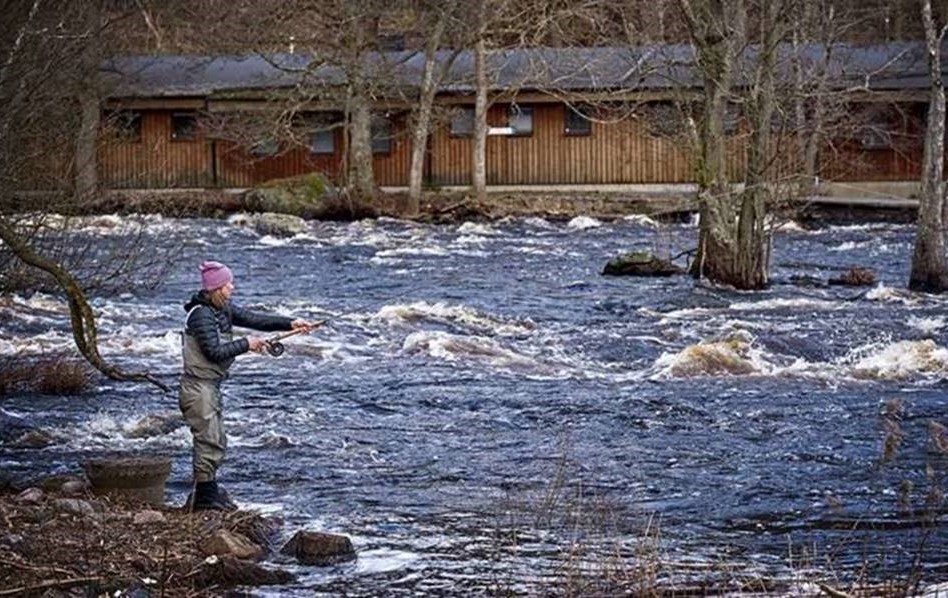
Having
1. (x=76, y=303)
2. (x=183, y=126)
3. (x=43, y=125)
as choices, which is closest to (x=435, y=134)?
(x=183, y=126)

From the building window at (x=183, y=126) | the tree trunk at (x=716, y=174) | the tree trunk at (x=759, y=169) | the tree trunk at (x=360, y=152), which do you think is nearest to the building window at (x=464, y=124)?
the tree trunk at (x=360, y=152)

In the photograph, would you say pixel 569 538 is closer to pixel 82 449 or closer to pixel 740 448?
pixel 740 448

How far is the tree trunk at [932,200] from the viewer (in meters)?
25.6

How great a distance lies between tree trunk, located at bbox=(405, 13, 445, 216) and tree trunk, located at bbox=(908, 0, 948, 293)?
2029cm

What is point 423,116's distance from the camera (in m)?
45.7

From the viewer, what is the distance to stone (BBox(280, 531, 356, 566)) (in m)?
10.4

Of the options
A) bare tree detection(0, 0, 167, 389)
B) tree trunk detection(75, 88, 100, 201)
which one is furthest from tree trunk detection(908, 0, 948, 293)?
bare tree detection(0, 0, 167, 389)

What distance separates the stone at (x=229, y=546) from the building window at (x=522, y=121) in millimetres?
41008

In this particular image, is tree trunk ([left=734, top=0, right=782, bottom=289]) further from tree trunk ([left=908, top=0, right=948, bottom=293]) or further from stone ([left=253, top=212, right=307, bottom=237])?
stone ([left=253, top=212, right=307, bottom=237])

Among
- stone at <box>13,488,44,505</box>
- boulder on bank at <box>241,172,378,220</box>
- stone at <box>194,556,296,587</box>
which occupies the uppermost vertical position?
boulder on bank at <box>241,172,378,220</box>

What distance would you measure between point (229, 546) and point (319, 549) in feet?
1.98

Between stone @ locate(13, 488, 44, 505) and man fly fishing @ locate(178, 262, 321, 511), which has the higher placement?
man fly fishing @ locate(178, 262, 321, 511)

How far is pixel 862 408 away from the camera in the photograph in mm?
16406

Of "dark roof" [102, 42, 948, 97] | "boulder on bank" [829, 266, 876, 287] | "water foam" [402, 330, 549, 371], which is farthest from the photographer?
"dark roof" [102, 42, 948, 97]
